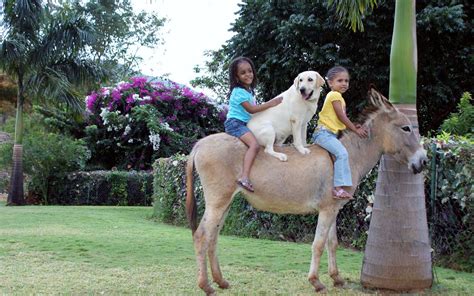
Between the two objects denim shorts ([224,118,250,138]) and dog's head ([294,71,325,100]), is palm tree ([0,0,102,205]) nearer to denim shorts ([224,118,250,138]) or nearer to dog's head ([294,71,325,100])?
denim shorts ([224,118,250,138])

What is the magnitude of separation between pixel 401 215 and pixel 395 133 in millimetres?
947

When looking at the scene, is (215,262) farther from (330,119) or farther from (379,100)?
(379,100)

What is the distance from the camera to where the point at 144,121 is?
2325 centimetres

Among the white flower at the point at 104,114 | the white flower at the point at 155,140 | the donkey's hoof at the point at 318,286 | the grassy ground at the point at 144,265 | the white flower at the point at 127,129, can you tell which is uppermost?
the white flower at the point at 104,114

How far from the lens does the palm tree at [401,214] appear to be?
582 cm

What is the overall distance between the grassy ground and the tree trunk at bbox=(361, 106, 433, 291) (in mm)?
238

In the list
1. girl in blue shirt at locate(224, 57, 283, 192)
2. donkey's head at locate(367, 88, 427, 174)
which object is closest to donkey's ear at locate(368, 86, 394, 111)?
donkey's head at locate(367, 88, 427, 174)

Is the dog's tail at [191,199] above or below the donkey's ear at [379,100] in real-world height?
below

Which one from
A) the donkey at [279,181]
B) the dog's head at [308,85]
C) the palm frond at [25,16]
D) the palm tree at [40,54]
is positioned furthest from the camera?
the palm tree at [40,54]

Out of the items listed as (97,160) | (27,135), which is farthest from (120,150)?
(27,135)

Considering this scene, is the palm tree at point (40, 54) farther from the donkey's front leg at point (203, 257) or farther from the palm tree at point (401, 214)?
the palm tree at point (401, 214)

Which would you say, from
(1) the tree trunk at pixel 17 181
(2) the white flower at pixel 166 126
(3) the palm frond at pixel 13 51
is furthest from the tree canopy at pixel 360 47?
(1) the tree trunk at pixel 17 181

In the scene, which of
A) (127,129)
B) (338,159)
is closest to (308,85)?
(338,159)

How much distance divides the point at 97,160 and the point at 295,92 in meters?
21.3
